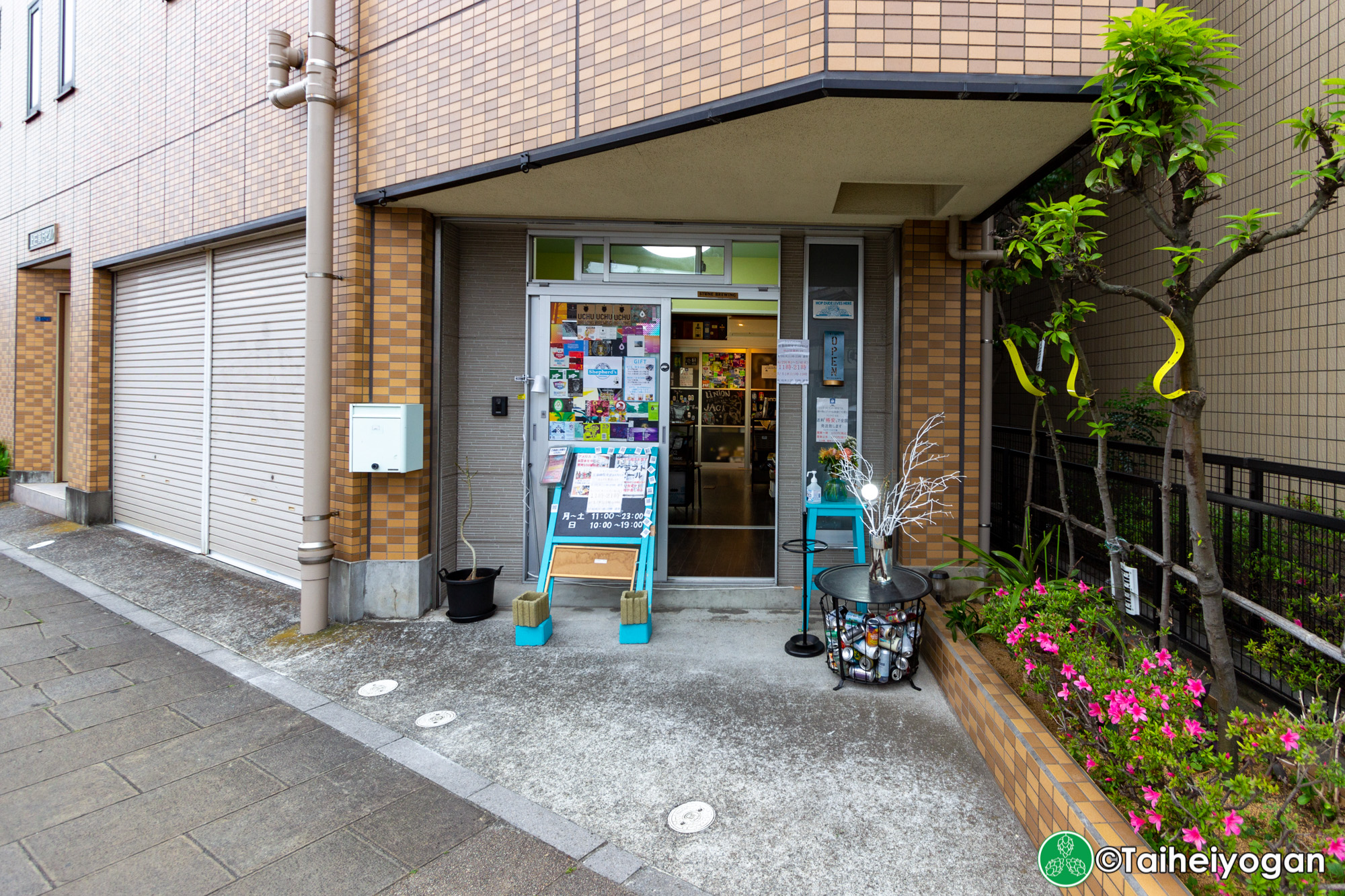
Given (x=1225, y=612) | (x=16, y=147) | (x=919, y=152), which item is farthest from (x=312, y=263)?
(x=16, y=147)

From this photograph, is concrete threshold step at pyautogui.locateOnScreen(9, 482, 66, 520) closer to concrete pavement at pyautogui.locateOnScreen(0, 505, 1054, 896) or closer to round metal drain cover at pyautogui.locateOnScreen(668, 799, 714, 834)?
concrete pavement at pyautogui.locateOnScreen(0, 505, 1054, 896)

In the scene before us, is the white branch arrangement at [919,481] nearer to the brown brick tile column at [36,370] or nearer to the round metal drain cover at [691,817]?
the round metal drain cover at [691,817]

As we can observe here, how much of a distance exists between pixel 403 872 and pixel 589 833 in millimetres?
735

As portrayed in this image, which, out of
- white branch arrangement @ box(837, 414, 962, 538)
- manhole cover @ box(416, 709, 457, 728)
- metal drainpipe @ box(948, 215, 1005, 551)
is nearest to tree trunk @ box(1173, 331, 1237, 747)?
white branch arrangement @ box(837, 414, 962, 538)

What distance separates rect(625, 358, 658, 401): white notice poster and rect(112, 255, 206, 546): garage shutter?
4992mm

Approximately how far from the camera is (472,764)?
10.9 ft

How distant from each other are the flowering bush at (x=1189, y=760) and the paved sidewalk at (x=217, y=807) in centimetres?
190

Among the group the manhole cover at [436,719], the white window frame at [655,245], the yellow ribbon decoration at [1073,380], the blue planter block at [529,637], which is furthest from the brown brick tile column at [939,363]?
the manhole cover at [436,719]

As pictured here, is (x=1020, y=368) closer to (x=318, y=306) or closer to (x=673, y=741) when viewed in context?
(x=673, y=741)

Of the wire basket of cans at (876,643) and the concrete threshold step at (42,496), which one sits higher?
the concrete threshold step at (42,496)

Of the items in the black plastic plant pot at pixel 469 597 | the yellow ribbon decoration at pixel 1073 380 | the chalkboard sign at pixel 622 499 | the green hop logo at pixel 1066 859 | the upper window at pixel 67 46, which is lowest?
the green hop logo at pixel 1066 859

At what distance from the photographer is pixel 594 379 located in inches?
231

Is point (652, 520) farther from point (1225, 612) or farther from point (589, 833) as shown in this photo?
point (1225, 612)

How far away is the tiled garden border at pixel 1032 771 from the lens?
221 centimetres
